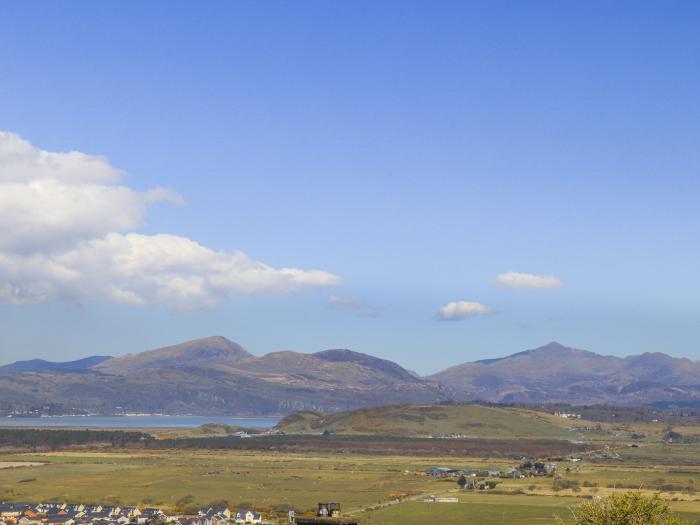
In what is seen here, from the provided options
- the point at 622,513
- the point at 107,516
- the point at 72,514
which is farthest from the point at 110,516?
the point at 622,513

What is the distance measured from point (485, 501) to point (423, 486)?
29763 mm

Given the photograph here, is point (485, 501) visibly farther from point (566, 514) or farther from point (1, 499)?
point (1, 499)

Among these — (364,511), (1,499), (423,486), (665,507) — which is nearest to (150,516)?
(364,511)

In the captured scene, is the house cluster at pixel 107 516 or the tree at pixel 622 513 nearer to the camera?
the tree at pixel 622 513

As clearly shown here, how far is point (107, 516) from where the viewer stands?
5541 inches

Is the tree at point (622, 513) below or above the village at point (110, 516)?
above

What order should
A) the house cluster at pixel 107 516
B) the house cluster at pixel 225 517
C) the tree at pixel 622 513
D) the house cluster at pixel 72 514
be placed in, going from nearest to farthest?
the tree at pixel 622 513
the house cluster at pixel 107 516
the house cluster at pixel 72 514
the house cluster at pixel 225 517

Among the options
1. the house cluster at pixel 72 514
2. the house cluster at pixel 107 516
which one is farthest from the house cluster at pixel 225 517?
the house cluster at pixel 72 514

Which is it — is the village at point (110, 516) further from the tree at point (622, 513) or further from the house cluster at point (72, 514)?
the tree at point (622, 513)

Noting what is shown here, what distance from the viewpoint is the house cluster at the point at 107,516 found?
5231 inches


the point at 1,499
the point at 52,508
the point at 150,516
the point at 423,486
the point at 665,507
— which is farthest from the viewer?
the point at 423,486

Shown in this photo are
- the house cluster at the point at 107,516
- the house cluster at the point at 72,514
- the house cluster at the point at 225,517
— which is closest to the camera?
the house cluster at the point at 107,516

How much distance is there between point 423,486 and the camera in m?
198

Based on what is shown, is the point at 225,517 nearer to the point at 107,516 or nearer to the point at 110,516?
the point at 110,516
